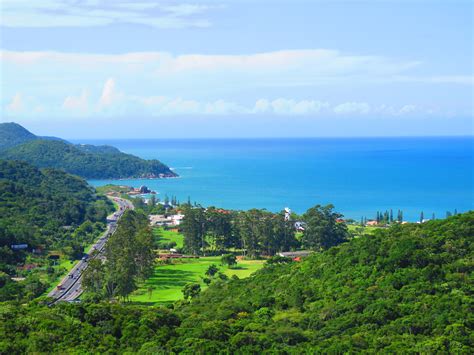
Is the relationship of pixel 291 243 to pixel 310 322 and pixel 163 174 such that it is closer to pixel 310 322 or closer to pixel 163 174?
pixel 310 322

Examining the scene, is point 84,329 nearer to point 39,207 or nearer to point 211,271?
point 211,271

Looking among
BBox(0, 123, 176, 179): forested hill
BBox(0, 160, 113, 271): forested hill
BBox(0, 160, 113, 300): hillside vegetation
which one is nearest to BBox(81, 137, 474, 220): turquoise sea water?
BBox(0, 123, 176, 179): forested hill

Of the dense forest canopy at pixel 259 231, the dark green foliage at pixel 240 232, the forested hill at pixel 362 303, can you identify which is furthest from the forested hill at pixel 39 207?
the forested hill at pixel 362 303

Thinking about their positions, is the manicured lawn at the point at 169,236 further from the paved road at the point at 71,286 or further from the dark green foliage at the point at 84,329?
the dark green foliage at the point at 84,329

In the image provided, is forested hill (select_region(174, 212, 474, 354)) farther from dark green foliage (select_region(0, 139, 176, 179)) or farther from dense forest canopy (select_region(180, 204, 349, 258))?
dark green foliage (select_region(0, 139, 176, 179))

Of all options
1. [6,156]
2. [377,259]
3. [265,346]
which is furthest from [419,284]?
[6,156]

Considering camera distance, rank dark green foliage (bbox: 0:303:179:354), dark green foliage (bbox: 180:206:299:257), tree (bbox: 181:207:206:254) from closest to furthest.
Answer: dark green foliage (bbox: 0:303:179:354) < dark green foliage (bbox: 180:206:299:257) < tree (bbox: 181:207:206:254)

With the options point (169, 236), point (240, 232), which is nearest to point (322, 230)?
point (240, 232)
